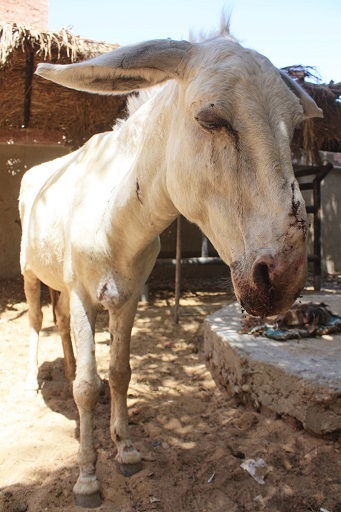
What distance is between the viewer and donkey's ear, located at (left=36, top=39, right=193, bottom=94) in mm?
1565

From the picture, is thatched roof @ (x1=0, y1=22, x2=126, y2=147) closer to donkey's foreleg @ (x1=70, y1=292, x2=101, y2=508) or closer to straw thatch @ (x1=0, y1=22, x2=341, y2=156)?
straw thatch @ (x1=0, y1=22, x2=341, y2=156)

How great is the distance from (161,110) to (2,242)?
7003 mm

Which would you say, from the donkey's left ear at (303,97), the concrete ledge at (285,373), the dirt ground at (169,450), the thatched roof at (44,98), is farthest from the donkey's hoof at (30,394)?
the thatched roof at (44,98)

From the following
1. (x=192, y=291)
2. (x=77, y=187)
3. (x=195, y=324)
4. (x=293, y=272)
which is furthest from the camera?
(x=192, y=291)

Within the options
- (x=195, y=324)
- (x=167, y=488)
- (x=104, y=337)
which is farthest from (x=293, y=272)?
(x=195, y=324)

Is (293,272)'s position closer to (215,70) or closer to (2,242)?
(215,70)

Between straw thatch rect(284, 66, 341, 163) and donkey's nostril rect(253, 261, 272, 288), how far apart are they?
17.5ft

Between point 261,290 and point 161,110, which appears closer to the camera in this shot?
point 261,290

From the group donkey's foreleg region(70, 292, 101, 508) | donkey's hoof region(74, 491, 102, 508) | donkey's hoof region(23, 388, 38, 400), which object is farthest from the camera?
donkey's hoof region(23, 388, 38, 400)

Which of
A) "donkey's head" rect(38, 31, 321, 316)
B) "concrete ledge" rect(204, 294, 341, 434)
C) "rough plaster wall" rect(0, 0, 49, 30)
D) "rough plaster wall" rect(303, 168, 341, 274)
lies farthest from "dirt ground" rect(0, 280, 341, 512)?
"rough plaster wall" rect(0, 0, 49, 30)

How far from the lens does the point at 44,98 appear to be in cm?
628

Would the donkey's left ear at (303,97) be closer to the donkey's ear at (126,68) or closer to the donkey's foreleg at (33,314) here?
the donkey's ear at (126,68)

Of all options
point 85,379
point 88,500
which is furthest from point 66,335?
point 88,500

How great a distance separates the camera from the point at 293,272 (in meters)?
1.24
